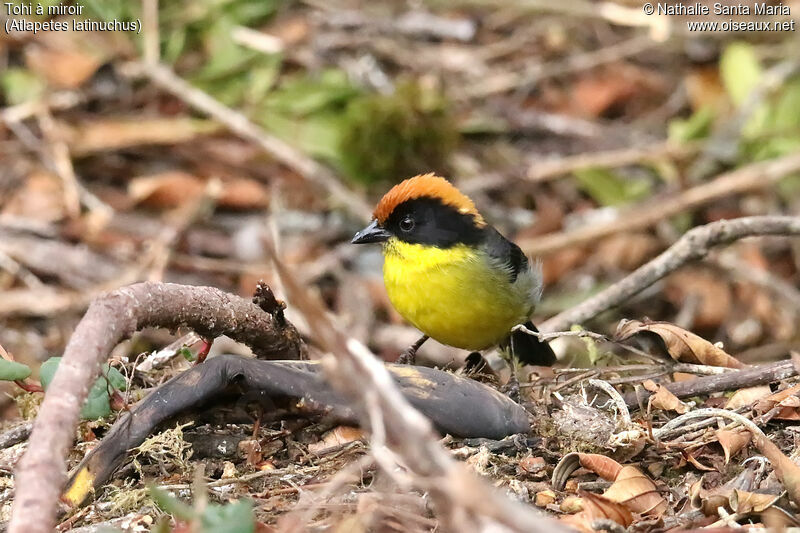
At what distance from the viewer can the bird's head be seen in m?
4.76

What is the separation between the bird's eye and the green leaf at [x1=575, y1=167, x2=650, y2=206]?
3.36 metres

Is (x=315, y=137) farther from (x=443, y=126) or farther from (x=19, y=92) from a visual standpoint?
(x=19, y=92)

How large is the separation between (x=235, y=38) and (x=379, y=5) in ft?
5.25

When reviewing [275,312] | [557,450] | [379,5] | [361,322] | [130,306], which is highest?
[379,5]

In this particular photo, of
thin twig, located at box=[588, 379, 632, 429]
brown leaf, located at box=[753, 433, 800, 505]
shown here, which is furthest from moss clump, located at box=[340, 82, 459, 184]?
brown leaf, located at box=[753, 433, 800, 505]

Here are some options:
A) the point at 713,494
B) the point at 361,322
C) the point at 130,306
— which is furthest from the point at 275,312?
the point at 361,322

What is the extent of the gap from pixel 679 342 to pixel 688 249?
117 centimetres

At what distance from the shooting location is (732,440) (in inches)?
119

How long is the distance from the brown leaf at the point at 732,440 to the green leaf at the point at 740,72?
5.49 m

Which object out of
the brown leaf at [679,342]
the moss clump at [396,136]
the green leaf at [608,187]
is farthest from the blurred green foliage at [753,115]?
the brown leaf at [679,342]

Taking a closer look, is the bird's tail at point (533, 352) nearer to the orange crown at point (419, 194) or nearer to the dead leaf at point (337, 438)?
the orange crown at point (419, 194)

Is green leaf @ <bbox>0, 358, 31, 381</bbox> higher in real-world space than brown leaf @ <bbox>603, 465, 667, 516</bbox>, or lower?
higher

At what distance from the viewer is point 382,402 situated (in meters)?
1.69

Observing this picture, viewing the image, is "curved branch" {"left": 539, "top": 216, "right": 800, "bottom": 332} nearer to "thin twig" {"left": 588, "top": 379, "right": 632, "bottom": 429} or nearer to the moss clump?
"thin twig" {"left": 588, "top": 379, "right": 632, "bottom": 429}
